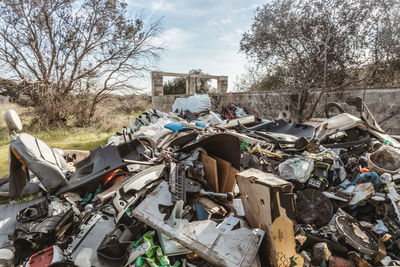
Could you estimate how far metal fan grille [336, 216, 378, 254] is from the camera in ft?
5.39

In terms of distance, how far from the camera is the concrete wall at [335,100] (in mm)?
4773

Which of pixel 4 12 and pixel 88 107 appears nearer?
pixel 4 12

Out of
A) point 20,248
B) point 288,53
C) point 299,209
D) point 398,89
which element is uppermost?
point 288,53

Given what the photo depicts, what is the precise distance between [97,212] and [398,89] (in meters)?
5.93

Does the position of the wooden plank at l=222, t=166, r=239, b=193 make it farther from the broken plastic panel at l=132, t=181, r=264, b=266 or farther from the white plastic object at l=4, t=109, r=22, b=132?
the white plastic object at l=4, t=109, r=22, b=132

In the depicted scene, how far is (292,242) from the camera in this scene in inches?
58.2

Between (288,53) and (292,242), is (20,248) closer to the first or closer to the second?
(292,242)

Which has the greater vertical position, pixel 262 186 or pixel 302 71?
pixel 302 71

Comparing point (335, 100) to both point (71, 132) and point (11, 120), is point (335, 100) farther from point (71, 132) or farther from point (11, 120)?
point (71, 132)

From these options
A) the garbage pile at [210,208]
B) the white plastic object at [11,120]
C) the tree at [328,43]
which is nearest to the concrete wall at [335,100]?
the tree at [328,43]

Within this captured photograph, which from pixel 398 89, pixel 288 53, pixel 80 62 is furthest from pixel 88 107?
pixel 398 89

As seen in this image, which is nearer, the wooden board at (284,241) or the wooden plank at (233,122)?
the wooden board at (284,241)

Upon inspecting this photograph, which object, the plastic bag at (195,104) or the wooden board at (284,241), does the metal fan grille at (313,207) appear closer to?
the wooden board at (284,241)

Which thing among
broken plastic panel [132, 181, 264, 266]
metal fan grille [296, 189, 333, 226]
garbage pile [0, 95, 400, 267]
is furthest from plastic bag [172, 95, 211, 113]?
broken plastic panel [132, 181, 264, 266]
